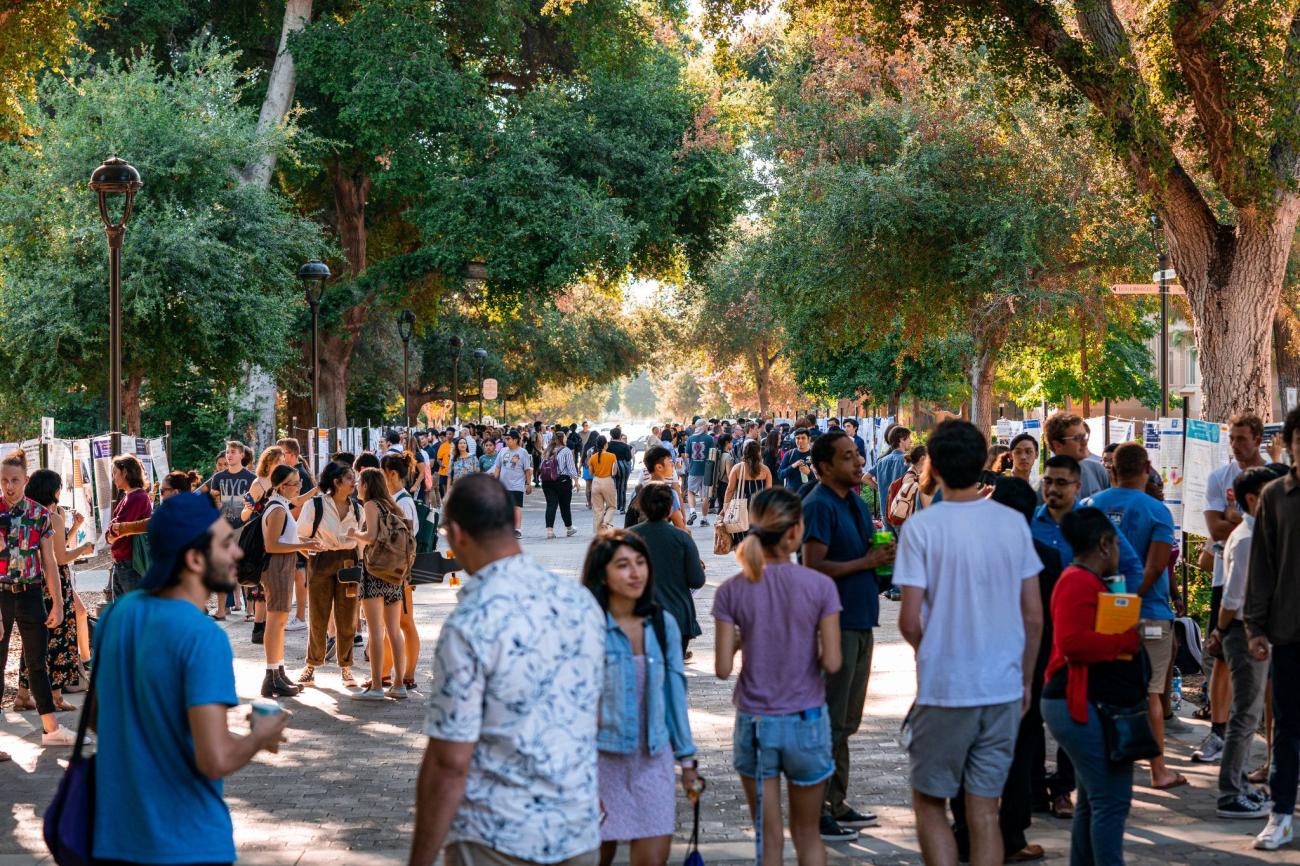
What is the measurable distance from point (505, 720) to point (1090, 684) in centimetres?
280

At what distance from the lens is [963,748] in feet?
18.0

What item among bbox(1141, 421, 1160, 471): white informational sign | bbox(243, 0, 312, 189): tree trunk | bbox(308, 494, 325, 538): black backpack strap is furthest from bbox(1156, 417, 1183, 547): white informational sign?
bbox(243, 0, 312, 189): tree trunk

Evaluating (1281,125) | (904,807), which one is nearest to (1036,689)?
(904,807)

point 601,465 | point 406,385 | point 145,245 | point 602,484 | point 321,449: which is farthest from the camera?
point 406,385

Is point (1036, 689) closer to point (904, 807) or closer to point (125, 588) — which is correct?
point (904, 807)

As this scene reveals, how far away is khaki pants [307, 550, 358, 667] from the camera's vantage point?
1142cm

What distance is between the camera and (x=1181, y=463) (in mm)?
12977

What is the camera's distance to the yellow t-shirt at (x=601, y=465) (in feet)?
72.5

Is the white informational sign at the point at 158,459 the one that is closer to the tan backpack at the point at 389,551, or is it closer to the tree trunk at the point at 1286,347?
the tan backpack at the point at 389,551

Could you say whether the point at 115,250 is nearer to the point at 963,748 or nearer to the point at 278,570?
the point at 278,570

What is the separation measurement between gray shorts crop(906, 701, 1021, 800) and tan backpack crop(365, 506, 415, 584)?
583 centimetres

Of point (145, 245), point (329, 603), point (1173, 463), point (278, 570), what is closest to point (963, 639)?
point (278, 570)

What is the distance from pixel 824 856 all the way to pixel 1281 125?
996cm

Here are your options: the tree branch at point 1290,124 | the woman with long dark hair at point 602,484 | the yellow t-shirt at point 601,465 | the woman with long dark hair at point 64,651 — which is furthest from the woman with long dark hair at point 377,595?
the yellow t-shirt at point 601,465
